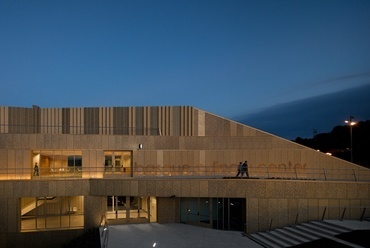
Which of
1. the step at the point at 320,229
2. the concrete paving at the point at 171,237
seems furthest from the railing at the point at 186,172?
the step at the point at 320,229

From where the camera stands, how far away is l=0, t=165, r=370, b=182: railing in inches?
831

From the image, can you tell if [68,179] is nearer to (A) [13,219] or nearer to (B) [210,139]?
(A) [13,219]

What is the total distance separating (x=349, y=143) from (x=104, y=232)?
190ft

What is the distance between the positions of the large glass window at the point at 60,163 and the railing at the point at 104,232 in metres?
3.65

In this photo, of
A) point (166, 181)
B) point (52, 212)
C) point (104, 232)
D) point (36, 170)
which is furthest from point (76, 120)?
point (104, 232)

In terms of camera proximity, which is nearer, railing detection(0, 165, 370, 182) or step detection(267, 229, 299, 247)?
step detection(267, 229, 299, 247)

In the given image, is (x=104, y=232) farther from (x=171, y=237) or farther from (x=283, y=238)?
(x=283, y=238)

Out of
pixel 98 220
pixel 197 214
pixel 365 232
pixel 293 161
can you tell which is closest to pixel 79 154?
pixel 98 220

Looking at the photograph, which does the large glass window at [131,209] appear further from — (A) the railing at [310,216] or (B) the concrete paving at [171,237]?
(A) the railing at [310,216]

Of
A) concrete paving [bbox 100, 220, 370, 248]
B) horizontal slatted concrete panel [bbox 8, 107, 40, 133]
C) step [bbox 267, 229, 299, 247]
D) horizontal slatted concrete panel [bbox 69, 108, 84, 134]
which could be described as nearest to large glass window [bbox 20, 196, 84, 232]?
concrete paving [bbox 100, 220, 370, 248]

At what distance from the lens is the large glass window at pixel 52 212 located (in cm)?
2019

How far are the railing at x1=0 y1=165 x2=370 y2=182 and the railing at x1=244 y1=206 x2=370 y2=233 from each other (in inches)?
136

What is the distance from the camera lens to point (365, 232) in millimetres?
14086

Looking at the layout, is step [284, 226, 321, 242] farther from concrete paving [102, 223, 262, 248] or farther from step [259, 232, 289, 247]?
concrete paving [102, 223, 262, 248]
